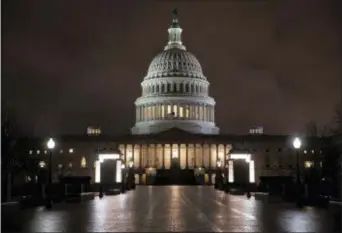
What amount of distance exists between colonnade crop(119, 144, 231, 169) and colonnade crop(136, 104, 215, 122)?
16853mm

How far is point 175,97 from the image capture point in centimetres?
16075

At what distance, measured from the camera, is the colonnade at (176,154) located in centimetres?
Answer: 14175

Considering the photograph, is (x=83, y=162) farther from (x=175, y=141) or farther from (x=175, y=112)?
(x=175, y=112)

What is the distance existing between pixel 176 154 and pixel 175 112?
20.3 metres

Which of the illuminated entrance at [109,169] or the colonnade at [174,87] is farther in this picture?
the colonnade at [174,87]

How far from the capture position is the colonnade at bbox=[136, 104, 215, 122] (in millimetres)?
160000

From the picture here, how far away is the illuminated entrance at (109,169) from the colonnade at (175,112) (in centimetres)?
8487

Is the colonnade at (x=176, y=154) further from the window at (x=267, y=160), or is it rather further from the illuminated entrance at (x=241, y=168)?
the illuminated entrance at (x=241, y=168)

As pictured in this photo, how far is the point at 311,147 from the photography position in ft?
408

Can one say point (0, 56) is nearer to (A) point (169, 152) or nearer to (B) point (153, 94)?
(A) point (169, 152)

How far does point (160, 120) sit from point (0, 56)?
478ft

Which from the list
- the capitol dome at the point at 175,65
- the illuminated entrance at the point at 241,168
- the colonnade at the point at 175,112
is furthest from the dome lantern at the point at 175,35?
the illuminated entrance at the point at 241,168

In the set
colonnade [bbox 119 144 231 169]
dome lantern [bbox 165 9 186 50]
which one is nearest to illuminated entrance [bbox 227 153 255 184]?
colonnade [bbox 119 144 231 169]

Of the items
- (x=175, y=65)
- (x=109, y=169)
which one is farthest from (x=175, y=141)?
(x=109, y=169)
